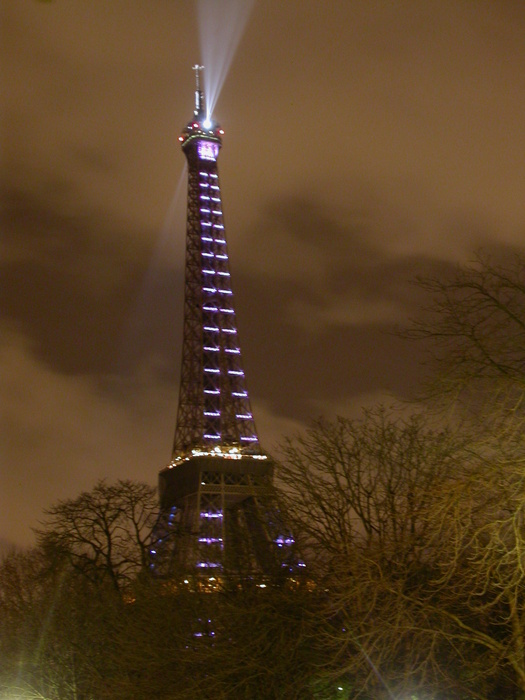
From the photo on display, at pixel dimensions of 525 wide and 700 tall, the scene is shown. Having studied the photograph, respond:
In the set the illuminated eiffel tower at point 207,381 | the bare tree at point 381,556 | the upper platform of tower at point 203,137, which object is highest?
the upper platform of tower at point 203,137

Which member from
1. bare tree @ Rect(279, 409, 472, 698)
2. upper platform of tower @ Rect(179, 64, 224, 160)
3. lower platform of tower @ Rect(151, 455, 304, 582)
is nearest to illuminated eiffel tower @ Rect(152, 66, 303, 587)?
upper platform of tower @ Rect(179, 64, 224, 160)

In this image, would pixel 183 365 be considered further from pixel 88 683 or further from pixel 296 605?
A: pixel 296 605

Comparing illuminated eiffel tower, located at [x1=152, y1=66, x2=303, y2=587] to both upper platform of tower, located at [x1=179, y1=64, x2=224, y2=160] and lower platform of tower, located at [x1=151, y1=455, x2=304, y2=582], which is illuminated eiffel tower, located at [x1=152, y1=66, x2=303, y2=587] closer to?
upper platform of tower, located at [x1=179, y1=64, x2=224, y2=160]

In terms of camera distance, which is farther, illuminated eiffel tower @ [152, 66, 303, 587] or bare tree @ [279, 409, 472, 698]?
illuminated eiffel tower @ [152, 66, 303, 587]

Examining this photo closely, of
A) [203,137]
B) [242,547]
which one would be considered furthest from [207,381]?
[242,547]

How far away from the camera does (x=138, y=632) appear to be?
64.8 ft

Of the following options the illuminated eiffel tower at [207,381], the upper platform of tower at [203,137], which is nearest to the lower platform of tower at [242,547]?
the illuminated eiffel tower at [207,381]

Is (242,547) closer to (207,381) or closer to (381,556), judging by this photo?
(381,556)

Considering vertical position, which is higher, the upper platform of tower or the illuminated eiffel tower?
the upper platform of tower

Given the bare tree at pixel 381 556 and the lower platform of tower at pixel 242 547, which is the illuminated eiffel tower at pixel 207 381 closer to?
the lower platform of tower at pixel 242 547

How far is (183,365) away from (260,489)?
216ft

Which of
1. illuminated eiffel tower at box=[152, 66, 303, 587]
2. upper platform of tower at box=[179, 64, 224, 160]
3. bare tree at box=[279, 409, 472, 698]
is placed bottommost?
bare tree at box=[279, 409, 472, 698]

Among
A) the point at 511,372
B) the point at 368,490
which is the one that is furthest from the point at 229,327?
the point at 511,372

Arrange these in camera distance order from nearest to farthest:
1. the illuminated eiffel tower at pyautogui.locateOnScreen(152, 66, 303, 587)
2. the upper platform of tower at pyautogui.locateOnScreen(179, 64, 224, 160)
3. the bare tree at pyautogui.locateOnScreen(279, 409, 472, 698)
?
1. the bare tree at pyautogui.locateOnScreen(279, 409, 472, 698)
2. the illuminated eiffel tower at pyautogui.locateOnScreen(152, 66, 303, 587)
3. the upper platform of tower at pyautogui.locateOnScreen(179, 64, 224, 160)
